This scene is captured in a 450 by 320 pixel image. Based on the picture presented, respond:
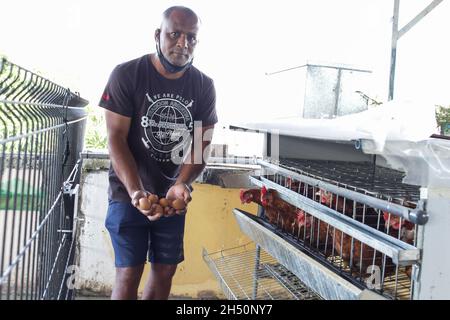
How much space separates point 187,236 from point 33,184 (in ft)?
5.64

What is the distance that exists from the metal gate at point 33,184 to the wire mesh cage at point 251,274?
905 mm

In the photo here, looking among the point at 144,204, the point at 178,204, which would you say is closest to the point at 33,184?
the point at 144,204

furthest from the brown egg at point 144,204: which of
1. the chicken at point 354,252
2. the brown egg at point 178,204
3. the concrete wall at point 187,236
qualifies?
the concrete wall at point 187,236

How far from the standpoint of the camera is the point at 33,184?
129 cm

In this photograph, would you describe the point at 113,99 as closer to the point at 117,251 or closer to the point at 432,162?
the point at 117,251

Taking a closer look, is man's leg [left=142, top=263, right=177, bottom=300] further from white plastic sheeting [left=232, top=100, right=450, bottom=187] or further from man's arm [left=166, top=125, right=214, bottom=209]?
white plastic sheeting [left=232, top=100, right=450, bottom=187]

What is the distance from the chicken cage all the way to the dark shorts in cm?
48

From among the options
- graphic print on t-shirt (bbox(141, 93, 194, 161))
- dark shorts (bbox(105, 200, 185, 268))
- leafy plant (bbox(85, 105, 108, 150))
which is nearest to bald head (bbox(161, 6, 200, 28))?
graphic print on t-shirt (bbox(141, 93, 194, 161))

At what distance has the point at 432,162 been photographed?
1276 mm

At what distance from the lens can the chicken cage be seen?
1.25m

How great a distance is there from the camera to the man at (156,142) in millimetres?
1631

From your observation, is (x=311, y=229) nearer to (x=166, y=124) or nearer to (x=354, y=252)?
(x=354, y=252)

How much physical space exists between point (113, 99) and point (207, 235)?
154 cm

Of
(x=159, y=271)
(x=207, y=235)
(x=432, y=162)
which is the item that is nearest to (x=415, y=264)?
(x=432, y=162)
